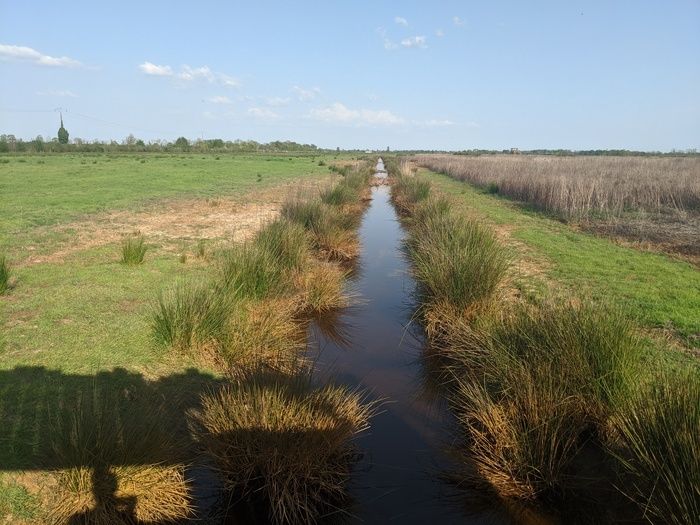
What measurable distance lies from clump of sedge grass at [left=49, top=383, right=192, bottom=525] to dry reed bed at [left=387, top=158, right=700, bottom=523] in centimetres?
235

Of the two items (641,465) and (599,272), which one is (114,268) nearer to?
(641,465)

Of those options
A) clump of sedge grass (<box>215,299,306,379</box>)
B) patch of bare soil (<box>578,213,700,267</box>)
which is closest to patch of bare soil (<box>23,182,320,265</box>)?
clump of sedge grass (<box>215,299,306,379</box>)

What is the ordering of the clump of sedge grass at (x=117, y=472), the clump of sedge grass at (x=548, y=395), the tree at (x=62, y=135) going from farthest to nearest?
the tree at (x=62, y=135) → the clump of sedge grass at (x=548, y=395) → the clump of sedge grass at (x=117, y=472)

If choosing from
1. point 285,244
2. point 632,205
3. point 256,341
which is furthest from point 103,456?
point 632,205

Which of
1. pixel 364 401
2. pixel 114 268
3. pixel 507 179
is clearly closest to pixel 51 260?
pixel 114 268

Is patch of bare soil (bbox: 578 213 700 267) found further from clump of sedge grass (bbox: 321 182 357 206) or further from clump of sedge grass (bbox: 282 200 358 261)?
clump of sedge grass (bbox: 321 182 357 206)

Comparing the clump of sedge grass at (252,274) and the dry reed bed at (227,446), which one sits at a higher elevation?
the clump of sedge grass at (252,274)

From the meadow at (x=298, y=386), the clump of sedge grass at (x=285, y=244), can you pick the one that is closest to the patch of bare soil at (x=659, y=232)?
the meadow at (x=298, y=386)

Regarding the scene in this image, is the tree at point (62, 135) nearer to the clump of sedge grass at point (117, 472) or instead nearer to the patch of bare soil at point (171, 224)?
the patch of bare soil at point (171, 224)

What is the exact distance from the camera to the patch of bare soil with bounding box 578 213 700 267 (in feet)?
36.6

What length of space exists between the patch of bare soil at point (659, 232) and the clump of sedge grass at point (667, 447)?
28.0 feet

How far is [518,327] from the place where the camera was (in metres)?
4.74

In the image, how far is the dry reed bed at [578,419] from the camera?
9.27 ft

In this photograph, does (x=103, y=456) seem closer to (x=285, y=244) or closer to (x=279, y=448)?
(x=279, y=448)
